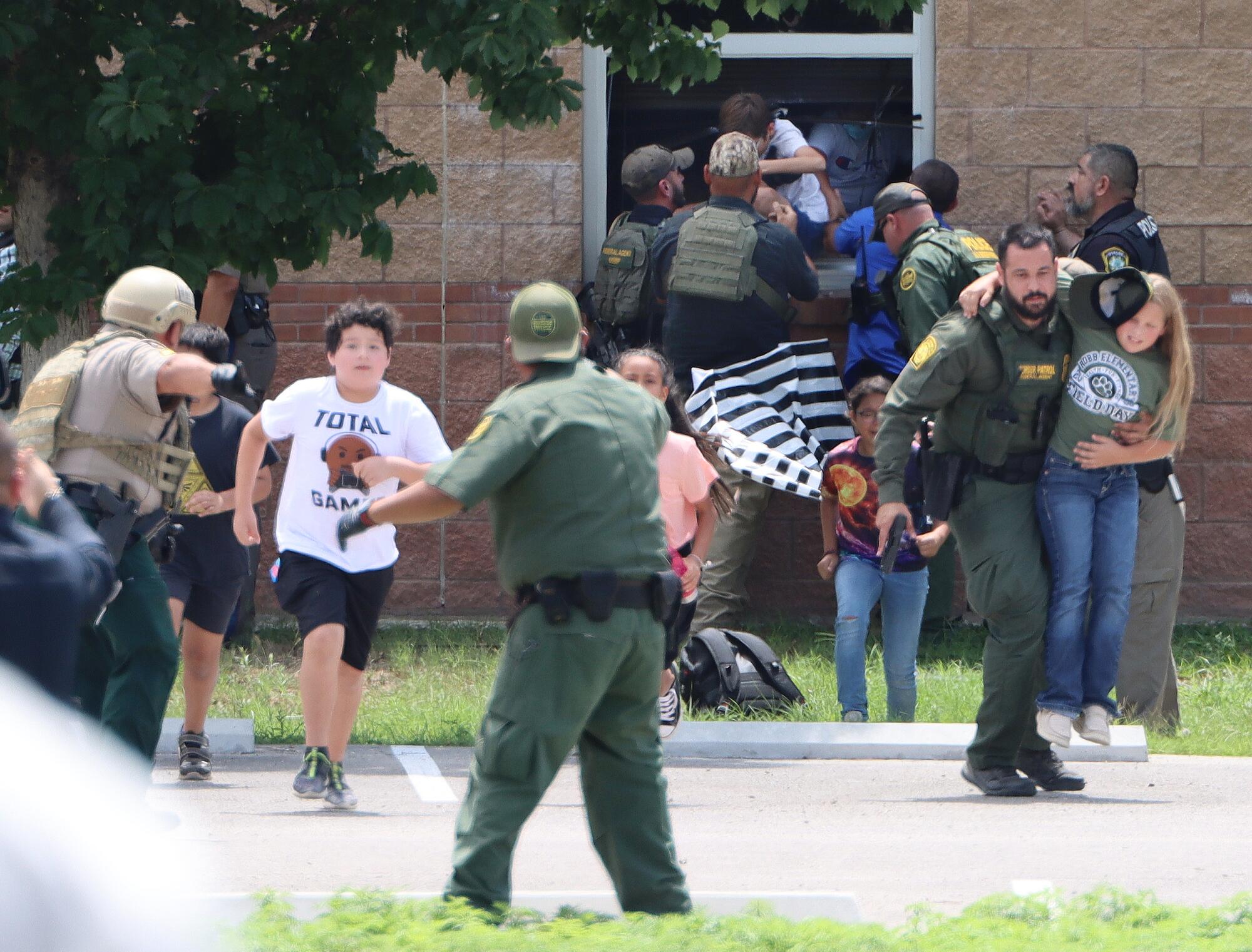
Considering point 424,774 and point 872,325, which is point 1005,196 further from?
point 424,774

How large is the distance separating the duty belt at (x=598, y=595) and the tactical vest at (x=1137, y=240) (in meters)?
5.61

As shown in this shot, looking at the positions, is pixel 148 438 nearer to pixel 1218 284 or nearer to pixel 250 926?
pixel 250 926

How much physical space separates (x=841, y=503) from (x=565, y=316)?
14.3 feet

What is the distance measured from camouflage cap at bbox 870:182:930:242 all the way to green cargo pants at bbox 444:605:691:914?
5.35 metres

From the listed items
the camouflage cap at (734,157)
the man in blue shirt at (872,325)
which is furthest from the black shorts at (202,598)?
the man in blue shirt at (872,325)

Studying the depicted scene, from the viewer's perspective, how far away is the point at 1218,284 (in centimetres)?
1206

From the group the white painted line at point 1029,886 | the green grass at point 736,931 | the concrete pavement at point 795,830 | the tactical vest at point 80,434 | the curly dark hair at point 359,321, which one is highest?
the curly dark hair at point 359,321

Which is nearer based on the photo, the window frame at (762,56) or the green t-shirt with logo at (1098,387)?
the green t-shirt with logo at (1098,387)

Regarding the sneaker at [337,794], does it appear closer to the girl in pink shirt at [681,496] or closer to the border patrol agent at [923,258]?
the girl in pink shirt at [681,496]

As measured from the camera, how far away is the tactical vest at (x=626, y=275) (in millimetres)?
11344

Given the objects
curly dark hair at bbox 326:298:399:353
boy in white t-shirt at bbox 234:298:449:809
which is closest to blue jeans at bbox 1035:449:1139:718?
boy in white t-shirt at bbox 234:298:449:809

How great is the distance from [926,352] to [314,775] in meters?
2.74

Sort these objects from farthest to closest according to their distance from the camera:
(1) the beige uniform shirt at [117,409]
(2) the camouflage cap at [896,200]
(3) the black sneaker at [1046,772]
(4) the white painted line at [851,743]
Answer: (2) the camouflage cap at [896,200] < (4) the white painted line at [851,743] < (3) the black sneaker at [1046,772] < (1) the beige uniform shirt at [117,409]

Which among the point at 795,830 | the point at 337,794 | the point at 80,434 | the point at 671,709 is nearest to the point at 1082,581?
the point at 795,830
